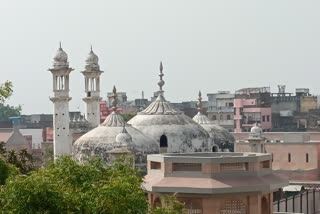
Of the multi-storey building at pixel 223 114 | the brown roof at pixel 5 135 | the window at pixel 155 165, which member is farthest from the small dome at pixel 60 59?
the multi-storey building at pixel 223 114

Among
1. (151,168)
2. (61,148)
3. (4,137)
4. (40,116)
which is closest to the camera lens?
(151,168)

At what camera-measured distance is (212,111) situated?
8581 cm

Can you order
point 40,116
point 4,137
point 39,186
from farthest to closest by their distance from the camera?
1. point 40,116
2. point 4,137
3. point 39,186

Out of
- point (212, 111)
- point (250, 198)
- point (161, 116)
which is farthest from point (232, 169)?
point (212, 111)

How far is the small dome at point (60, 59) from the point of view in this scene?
46.3 m

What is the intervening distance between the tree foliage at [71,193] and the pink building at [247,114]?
64.6 meters

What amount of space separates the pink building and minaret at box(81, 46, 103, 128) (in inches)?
1306

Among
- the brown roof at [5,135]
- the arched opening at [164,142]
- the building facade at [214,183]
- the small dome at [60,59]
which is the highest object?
the small dome at [60,59]

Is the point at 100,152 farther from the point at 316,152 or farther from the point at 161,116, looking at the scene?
the point at 316,152

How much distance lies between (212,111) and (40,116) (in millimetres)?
26320

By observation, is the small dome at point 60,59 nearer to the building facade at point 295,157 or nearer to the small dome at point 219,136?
the small dome at point 219,136

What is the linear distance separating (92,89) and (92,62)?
1.53 metres

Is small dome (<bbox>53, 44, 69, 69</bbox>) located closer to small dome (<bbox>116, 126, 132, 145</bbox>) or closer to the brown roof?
small dome (<bbox>116, 126, 132, 145</bbox>)

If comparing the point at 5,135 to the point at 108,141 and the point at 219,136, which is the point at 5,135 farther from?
the point at 108,141
